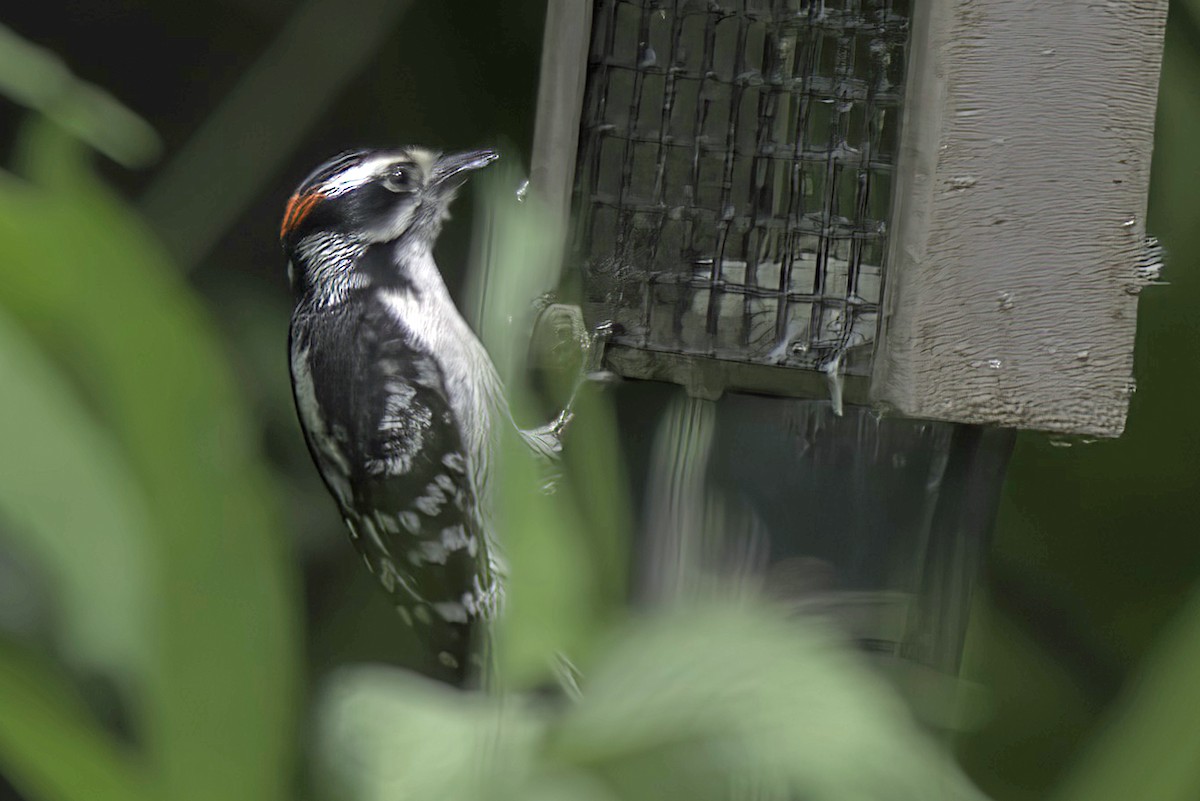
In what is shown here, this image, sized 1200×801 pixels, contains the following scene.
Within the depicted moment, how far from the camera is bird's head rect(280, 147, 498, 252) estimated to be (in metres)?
0.58

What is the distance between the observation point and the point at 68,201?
0.73 metres

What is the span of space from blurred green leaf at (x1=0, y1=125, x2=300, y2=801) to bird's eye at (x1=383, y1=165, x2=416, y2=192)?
10.2 inches

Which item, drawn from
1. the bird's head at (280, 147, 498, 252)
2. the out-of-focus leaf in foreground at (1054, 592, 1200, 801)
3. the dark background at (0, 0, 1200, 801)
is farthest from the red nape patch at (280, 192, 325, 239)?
the out-of-focus leaf in foreground at (1054, 592, 1200, 801)

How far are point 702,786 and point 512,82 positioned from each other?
63 centimetres

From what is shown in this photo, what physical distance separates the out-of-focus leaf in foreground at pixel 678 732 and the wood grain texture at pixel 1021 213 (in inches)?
5.5

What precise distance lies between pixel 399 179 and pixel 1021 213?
31cm

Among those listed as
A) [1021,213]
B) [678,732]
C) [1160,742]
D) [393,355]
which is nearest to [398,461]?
[393,355]

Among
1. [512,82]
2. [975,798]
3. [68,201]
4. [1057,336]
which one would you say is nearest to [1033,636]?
[975,798]

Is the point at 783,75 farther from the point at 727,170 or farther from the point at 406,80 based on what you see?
the point at 406,80

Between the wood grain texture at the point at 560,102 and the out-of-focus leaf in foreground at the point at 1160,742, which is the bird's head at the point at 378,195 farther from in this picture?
the out-of-focus leaf in foreground at the point at 1160,742

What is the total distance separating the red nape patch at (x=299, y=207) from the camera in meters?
0.59

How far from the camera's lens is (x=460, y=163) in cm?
59

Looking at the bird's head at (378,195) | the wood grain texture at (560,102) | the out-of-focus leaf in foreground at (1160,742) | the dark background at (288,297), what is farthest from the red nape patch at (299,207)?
the out-of-focus leaf in foreground at (1160,742)

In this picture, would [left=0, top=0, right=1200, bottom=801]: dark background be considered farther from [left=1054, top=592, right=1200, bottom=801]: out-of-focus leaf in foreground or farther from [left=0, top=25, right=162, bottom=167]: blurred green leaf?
[left=1054, top=592, right=1200, bottom=801]: out-of-focus leaf in foreground
